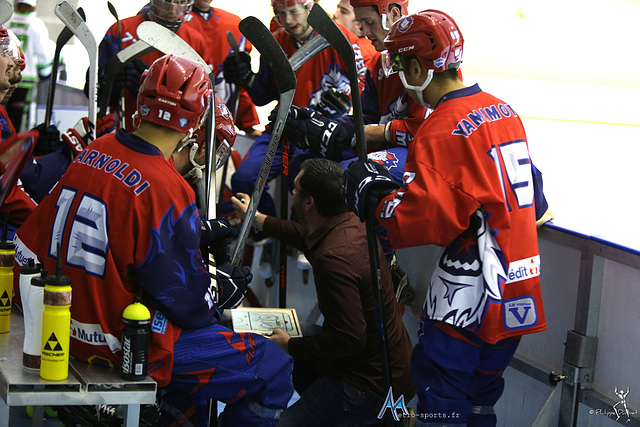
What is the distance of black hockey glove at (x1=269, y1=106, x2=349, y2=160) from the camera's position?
3.12 metres

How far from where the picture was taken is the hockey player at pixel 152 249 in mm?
1955

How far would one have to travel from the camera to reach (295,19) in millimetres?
3838

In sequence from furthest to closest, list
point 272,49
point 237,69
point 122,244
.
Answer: point 237,69 → point 272,49 → point 122,244

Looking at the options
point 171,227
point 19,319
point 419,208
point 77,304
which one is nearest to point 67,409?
point 19,319

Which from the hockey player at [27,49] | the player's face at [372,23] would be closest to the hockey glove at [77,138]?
the player's face at [372,23]

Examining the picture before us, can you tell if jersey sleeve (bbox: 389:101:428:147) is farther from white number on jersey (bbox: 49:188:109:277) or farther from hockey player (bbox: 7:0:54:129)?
hockey player (bbox: 7:0:54:129)

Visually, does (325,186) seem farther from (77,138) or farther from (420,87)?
(77,138)

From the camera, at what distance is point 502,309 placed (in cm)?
218

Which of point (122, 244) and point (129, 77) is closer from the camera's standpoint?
point (122, 244)

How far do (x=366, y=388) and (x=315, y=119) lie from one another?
108cm

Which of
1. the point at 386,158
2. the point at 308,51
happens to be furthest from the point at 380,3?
the point at 386,158

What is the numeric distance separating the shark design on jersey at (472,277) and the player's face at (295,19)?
1950mm

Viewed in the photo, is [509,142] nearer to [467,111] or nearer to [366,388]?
[467,111]

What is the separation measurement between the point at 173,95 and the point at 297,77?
2094 mm
